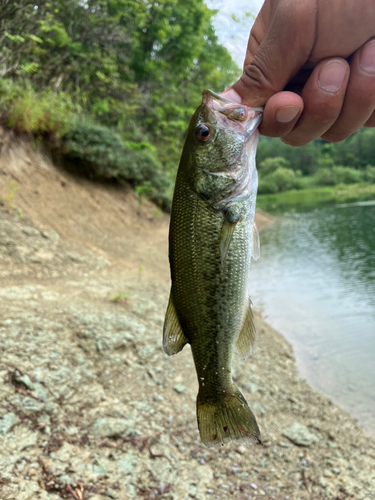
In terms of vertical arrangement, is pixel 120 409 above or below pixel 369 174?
below

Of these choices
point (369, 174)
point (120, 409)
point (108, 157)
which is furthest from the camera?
point (369, 174)

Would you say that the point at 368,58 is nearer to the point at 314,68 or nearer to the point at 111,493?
the point at 314,68

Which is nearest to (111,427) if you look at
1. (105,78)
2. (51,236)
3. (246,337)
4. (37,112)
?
(246,337)

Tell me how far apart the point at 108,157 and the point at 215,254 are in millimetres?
11716

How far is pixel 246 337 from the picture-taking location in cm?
209

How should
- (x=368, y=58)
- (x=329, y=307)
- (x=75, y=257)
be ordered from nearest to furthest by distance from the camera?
(x=368, y=58) < (x=75, y=257) < (x=329, y=307)

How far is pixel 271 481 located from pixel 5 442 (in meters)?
2.47

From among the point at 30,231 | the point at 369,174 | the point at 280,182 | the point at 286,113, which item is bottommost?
the point at 30,231

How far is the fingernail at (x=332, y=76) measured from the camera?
6.17 feet

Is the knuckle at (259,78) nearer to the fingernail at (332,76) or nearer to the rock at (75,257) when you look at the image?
the fingernail at (332,76)

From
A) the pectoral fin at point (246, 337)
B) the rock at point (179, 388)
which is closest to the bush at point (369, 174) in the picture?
the rock at point (179, 388)

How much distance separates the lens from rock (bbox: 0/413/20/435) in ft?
9.21

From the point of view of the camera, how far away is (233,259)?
194 cm

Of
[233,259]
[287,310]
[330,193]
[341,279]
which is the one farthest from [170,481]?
[330,193]
